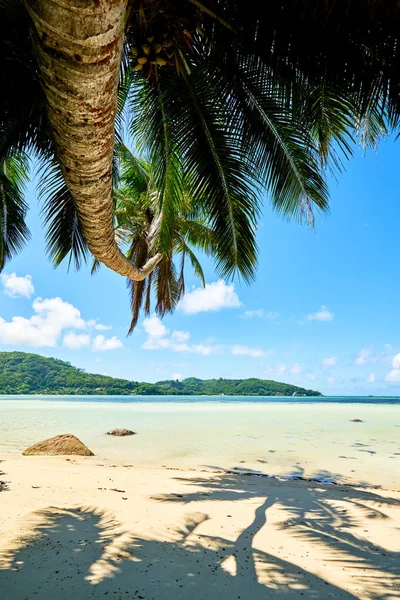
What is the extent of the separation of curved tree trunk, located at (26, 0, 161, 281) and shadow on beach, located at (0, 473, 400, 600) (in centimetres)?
244

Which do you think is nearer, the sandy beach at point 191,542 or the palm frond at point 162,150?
the sandy beach at point 191,542

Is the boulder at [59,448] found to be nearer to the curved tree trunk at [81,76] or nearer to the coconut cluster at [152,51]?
the curved tree trunk at [81,76]

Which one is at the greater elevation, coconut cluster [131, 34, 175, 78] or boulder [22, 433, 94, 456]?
coconut cluster [131, 34, 175, 78]

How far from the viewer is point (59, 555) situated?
260 centimetres

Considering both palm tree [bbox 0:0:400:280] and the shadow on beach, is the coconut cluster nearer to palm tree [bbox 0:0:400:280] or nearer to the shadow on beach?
palm tree [bbox 0:0:400:280]

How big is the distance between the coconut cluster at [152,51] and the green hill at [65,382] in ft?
262

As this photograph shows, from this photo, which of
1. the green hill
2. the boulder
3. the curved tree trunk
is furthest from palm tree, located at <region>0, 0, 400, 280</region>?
the green hill

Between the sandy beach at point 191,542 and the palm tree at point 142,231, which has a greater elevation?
the palm tree at point 142,231

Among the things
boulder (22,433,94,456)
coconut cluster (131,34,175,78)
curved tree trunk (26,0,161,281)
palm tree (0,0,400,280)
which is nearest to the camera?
curved tree trunk (26,0,161,281)

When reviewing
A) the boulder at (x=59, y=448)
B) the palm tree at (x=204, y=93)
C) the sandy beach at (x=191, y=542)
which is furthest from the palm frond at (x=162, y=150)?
the boulder at (x=59, y=448)

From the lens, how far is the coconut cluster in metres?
3.32

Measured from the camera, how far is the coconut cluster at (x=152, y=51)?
3316 mm

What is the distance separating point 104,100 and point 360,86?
116 inches

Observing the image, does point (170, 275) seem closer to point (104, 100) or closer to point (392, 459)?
point (392, 459)
